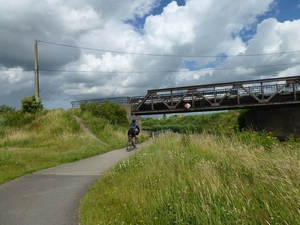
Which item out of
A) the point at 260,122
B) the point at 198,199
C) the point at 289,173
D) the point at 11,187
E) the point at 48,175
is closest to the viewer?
the point at 198,199

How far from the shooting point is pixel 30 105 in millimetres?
24750

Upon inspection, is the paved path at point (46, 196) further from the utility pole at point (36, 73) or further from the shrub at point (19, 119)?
the utility pole at point (36, 73)

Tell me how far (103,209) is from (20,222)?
59.3 inches

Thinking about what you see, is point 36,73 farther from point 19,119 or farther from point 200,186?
point 200,186

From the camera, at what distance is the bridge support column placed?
2773cm

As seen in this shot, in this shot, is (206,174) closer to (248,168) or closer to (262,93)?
(248,168)

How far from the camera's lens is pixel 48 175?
8906 mm

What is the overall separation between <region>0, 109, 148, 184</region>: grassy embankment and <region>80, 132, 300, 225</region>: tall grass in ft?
15.2

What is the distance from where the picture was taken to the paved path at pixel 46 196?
4859 mm

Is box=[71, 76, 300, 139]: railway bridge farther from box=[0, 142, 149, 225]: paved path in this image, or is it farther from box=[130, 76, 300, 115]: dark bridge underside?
box=[0, 142, 149, 225]: paved path

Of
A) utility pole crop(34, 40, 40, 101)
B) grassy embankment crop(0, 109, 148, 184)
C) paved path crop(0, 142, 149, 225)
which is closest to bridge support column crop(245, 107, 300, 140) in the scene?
grassy embankment crop(0, 109, 148, 184)

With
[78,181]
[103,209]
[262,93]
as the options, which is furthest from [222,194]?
[262,93]

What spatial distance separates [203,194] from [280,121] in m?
28.1

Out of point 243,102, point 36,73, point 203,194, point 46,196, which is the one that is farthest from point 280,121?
point 46,196
